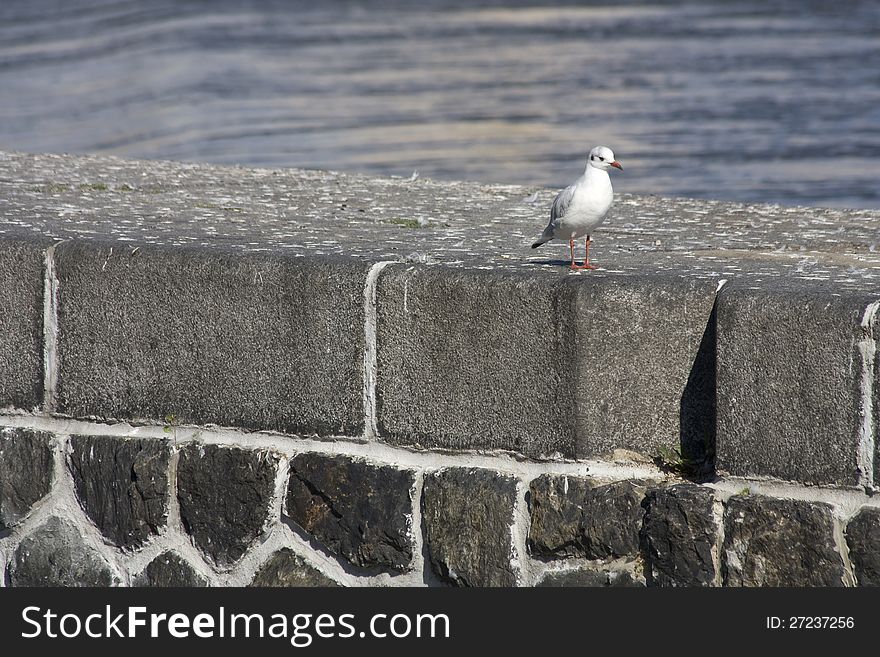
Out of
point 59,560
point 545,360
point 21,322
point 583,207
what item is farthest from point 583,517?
point 21,322

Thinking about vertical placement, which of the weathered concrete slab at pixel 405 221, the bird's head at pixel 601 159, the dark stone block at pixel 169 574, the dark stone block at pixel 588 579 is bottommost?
the dark stone block at pixel 169 574

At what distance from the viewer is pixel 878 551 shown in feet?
9.78

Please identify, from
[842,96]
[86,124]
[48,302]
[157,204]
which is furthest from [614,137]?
[48,302]

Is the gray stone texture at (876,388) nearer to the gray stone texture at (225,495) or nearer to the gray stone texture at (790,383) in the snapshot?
the gray stone texture at (790,383)

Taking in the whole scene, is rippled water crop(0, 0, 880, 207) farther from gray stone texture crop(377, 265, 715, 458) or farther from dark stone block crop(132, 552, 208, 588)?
dark stone block crop(132, 552, 208, 588)

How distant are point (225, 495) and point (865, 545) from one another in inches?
65.3

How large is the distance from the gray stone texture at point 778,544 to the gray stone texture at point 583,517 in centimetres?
23

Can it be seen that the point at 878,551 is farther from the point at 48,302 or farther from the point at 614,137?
the point at 614,137

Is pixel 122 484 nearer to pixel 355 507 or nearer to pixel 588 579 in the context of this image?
pixel 355 507

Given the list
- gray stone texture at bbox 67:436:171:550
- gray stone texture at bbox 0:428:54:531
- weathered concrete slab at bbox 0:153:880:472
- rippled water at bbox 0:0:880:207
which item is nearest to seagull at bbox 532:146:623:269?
weathered concrete slab at bbox 0:153:880:472

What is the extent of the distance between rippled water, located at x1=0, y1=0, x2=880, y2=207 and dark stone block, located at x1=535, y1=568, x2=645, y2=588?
719 cm

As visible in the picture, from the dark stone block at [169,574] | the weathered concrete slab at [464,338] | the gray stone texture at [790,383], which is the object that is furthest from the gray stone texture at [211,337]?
the gray stone texture at [790,383]

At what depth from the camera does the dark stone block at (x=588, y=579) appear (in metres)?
3.26

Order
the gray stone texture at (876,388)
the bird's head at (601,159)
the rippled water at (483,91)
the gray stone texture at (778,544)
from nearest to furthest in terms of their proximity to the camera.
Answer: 1. the gray stone texture at (876,388)
2. the gray stone texture at (778,544)
3. the bird's head at (601,159)
4. the rippled water at (483,91)
